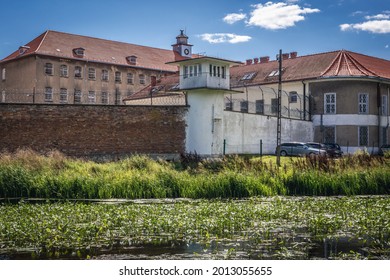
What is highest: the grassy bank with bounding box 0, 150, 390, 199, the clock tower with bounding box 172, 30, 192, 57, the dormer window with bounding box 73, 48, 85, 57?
the clock tower with bounding box 172, 30, 192, 57

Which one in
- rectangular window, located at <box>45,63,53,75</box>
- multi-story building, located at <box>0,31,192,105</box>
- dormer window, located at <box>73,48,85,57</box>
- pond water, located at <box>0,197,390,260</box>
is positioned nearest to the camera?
pond water, located at <box>0,197,390,260</box>

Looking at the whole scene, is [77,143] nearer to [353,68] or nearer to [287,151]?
[287,151]

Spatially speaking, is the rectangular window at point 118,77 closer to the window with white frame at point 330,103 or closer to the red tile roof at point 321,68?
the red tile roof at point 321,68

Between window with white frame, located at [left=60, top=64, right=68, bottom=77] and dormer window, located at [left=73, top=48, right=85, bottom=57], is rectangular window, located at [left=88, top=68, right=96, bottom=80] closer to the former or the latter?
dormer window, located at [left=73, top=48, right=85, bottom=57]

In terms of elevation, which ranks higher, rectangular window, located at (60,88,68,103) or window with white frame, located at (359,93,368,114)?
rectangular window, located at (60,88,68,103)

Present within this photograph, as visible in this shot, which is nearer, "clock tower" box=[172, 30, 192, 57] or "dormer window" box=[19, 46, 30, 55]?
"dormer window" box=[19, 46, 30, 55]

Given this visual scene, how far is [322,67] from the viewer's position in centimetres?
3472

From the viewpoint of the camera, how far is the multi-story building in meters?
29.6

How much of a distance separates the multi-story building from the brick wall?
161cm

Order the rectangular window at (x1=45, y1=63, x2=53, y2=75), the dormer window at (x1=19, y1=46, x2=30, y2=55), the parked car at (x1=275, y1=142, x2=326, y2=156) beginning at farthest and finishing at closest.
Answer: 1. the rectangular window at (x1=45, y1=63, x2=53, y2=75)
2. the dormer window at (x1=19, y1=46, x2=30, y2=55)
3. the parked car at (x1=275, y1=142, x2=326, y2=156)

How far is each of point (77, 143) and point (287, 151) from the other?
40.8 ft

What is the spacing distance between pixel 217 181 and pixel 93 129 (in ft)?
39.1

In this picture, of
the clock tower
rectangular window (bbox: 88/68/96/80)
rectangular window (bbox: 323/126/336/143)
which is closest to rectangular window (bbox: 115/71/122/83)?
rectangular window (bbox: 88/68/96/80)

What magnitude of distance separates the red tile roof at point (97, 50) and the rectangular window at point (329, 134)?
12.0 metres
